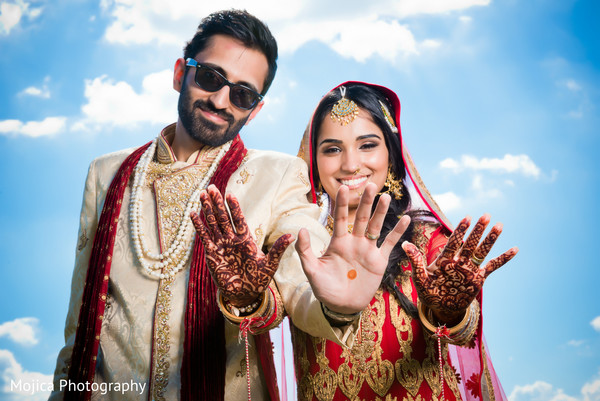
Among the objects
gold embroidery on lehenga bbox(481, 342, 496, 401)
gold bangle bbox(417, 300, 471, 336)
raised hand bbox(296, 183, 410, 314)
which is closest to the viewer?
raised hand bbox(296, 183, 410, 314)

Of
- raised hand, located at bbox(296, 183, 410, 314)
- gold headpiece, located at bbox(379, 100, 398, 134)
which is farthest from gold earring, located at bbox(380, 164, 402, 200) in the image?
raised hand, located at bbox(296, 183, 410, 314)

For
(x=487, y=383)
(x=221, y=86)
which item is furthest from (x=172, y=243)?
(x=487, y=383)

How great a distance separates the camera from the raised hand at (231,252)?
1759 millimetres

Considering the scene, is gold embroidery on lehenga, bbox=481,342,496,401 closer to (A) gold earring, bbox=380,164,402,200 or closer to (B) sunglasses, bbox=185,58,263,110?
(A) gold earring, bbox=380,164,402,200

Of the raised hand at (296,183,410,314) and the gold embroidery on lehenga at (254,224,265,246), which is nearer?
the raised hand at (296,183,410,314)

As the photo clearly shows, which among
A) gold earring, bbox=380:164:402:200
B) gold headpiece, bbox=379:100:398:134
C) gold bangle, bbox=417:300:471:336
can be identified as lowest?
gold bangle, bbox=417:300:471:336

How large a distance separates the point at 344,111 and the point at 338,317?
1311mm

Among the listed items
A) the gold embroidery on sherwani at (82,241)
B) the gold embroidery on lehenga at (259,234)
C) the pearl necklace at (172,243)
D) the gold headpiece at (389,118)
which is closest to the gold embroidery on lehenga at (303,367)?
the gold embroidery on lehenga at (259,234)

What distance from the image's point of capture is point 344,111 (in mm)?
2824

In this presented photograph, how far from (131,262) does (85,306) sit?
240 millimetres

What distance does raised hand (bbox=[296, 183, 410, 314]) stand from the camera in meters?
1.75

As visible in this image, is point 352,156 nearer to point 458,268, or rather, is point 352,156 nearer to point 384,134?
point 384,134

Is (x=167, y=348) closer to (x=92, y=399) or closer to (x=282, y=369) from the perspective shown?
(x=92, y=399)

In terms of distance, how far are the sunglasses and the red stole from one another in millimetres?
309
